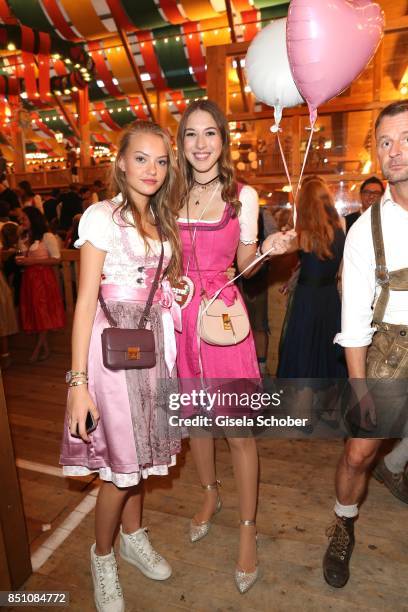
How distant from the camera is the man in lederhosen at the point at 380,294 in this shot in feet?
4.90

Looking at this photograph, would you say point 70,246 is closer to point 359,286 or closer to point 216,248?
point 216,248

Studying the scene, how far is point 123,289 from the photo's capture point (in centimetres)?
144

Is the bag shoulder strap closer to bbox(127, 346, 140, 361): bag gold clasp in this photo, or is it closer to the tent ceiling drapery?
bbox(127, 346, 140, 361): bag gold clasp

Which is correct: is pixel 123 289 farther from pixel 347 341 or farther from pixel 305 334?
pixel 305 334

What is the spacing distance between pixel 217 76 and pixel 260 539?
3.36m

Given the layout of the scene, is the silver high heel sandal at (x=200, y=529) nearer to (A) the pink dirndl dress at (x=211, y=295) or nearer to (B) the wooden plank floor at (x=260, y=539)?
(B) the wooden plank floor at (x=260, y=539)

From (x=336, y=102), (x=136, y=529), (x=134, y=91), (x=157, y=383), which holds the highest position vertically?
(x=134, y=91)

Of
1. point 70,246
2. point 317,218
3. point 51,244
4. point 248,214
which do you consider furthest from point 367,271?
point 70,246

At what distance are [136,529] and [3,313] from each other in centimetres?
308

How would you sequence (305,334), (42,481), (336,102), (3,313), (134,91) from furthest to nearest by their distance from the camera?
(134,91), (3,313), (336,102), (305,334), (42,481)

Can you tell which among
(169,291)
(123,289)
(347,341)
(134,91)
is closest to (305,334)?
(347,341)

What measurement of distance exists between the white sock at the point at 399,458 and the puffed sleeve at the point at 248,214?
1337 millimetres

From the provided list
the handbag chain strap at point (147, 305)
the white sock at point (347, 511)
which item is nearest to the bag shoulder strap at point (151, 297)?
the handbag chain strap at point (147, 305)

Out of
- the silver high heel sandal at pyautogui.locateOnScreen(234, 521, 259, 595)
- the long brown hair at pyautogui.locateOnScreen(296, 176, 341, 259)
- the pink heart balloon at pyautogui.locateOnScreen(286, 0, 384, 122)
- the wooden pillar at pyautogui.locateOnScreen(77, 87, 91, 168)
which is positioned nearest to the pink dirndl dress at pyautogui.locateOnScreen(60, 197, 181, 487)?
the silver high heel sandal at pyautogui.locateOnScreen(234, 521, 259, 595)
